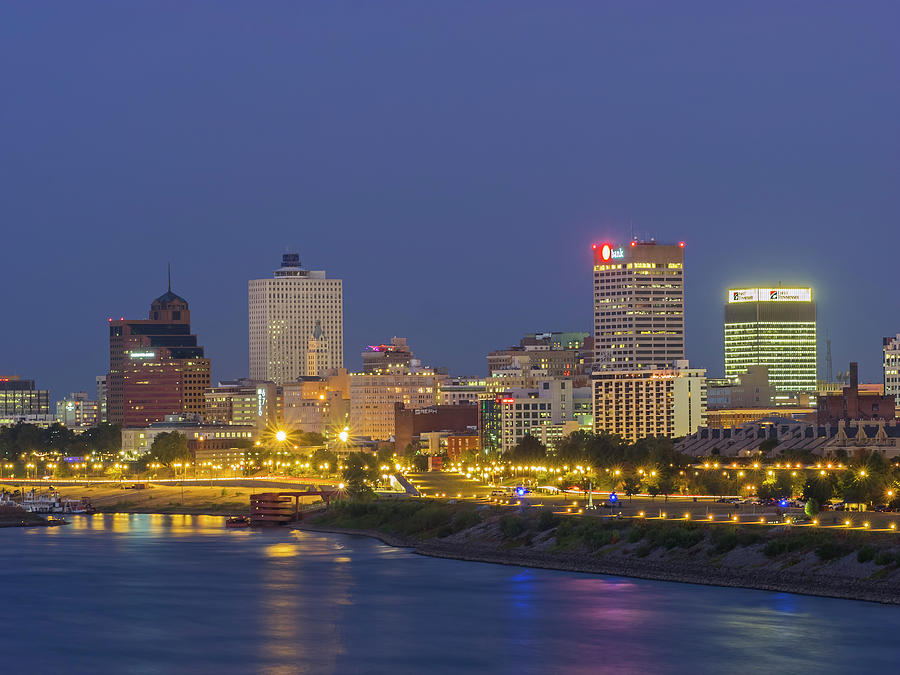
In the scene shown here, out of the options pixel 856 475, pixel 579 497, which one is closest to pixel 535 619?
pixel 856 475

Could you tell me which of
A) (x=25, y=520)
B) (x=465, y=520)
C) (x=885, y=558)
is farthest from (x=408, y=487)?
(x=885, y=558)

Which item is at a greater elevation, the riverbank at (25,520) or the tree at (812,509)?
the tree at (812,509)

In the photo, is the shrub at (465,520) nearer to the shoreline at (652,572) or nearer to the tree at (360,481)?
the shoreline at (652,572)

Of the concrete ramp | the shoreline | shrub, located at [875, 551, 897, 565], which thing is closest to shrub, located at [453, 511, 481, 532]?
the shoreline

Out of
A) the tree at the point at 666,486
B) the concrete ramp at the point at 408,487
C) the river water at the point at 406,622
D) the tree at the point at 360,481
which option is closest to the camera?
the river water at the point at 406,622

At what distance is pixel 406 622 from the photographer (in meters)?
90.4

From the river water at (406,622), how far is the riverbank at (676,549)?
1.27m

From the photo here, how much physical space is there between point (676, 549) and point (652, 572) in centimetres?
211

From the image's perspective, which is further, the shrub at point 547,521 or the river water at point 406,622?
the shrub at point 547,521

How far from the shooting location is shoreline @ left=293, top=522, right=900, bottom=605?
8900 cm

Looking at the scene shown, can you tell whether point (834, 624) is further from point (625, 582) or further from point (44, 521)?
point (44, 521)

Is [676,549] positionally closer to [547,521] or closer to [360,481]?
[547,521]

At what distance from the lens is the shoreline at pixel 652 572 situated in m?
89.0

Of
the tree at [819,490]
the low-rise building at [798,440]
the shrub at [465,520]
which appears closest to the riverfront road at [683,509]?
the tree at [819,490]
